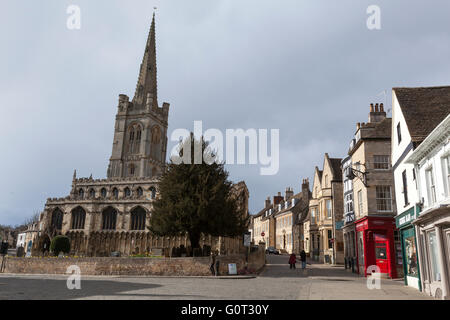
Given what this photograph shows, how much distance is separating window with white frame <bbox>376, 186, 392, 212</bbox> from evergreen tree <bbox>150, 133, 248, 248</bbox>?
10080 millimetres

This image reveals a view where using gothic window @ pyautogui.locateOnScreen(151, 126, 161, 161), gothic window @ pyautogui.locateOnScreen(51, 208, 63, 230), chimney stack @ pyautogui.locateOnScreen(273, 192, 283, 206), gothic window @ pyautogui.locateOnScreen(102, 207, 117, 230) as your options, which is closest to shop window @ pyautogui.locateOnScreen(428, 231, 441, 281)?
gothic window @ pyautogui.locateOnScreen(102, 207, 117, 230)

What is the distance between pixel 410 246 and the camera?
16.0m

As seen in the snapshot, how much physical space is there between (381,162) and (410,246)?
792 centimetres

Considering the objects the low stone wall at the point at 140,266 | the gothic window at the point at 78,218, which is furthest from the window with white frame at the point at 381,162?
→ the gothic window at the point at 78,218

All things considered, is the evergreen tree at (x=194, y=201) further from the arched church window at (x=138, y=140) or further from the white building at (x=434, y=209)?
the arched church window at (x=138, y=140)

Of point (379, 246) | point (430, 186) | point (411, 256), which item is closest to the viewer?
point (430, 186)

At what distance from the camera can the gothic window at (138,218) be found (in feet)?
175

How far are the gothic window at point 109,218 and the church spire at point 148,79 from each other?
3586 cm

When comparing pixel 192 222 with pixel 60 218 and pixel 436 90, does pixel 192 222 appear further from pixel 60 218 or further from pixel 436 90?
pixel 60 218

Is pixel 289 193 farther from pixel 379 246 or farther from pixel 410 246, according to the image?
pixel 410 246

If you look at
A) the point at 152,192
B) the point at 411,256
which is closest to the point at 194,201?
the point at 411,256

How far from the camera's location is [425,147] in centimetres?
1274

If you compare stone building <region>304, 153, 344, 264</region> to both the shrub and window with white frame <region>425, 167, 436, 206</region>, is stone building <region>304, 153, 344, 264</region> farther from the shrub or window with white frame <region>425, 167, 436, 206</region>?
the shrub

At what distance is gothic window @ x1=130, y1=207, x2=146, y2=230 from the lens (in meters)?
53.4
